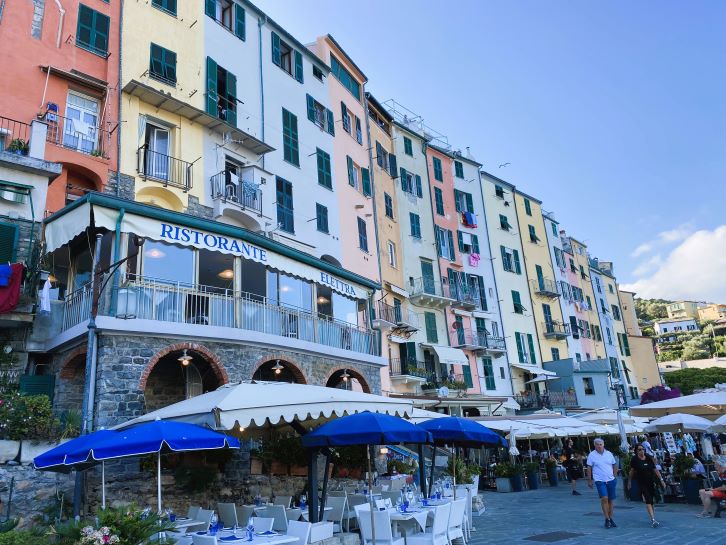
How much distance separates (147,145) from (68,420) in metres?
8.83

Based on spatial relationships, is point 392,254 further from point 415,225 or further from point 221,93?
point 221,93

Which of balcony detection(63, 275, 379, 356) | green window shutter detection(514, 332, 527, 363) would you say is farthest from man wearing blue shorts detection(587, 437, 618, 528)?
green window shutter detection(514, 332, 527, 363)

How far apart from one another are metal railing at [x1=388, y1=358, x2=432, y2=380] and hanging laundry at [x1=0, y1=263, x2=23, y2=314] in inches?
651

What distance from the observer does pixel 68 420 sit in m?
11.9

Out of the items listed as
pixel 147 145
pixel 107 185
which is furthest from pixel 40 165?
pixel 147 145

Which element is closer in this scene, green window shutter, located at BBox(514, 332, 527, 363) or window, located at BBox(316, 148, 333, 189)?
window, located at BBox(316, 148, 333, 189)

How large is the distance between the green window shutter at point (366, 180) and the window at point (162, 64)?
11.3 m

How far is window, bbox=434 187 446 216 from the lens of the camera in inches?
1344

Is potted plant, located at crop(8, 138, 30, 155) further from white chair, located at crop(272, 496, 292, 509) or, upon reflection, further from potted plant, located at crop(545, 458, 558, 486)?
potted plant, located at crop(545, 458, 558, 486)

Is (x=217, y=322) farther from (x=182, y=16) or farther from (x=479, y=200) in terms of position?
(x=479, y=200)

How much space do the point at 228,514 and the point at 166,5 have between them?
1624 centimetres

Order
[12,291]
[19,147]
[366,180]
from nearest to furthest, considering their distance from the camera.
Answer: [12,291]
[19,147]
[366,180]

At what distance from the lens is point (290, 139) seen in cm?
2245

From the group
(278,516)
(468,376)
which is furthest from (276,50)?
(468,376)
